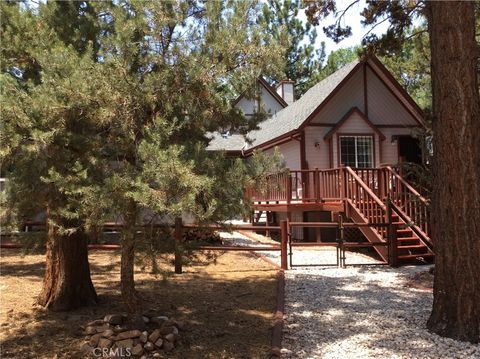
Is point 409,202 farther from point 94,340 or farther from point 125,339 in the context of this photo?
point 94,340

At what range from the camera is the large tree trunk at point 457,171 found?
17.4 feet

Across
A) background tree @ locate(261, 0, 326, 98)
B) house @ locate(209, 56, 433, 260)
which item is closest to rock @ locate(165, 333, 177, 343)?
house @ locate(209, 56, 433, 260)

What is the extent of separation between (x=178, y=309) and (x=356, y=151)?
432 inches

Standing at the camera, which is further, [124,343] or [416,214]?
[416,214]

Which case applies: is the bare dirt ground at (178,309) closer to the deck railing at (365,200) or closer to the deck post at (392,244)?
the deck post at (392,244)

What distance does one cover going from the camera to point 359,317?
6.33 meters

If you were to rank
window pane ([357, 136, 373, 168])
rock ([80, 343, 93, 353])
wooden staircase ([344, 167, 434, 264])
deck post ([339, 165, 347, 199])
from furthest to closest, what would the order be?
window pane ([357, 136, 373, 168]) < deck post ([339, 165, 347, 199]) < wooden staircase ([344, 167, 434, 264]) < rock ([80, 343, 93, 353])

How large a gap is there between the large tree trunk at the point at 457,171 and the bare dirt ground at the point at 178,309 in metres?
2.26

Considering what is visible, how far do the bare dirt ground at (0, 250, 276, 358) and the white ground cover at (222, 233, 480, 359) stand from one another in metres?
0.45

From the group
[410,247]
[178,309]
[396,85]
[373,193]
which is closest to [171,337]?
[178,309]

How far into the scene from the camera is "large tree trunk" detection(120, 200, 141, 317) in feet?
14.7

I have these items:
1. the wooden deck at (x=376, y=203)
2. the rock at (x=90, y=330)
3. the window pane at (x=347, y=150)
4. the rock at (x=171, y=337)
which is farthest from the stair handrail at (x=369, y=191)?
the rock at (x=90, y=330)

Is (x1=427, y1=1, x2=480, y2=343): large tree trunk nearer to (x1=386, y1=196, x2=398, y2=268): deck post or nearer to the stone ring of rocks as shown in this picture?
the stone ring of rocks

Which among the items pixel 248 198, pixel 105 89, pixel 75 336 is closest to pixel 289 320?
pixel 248 198
